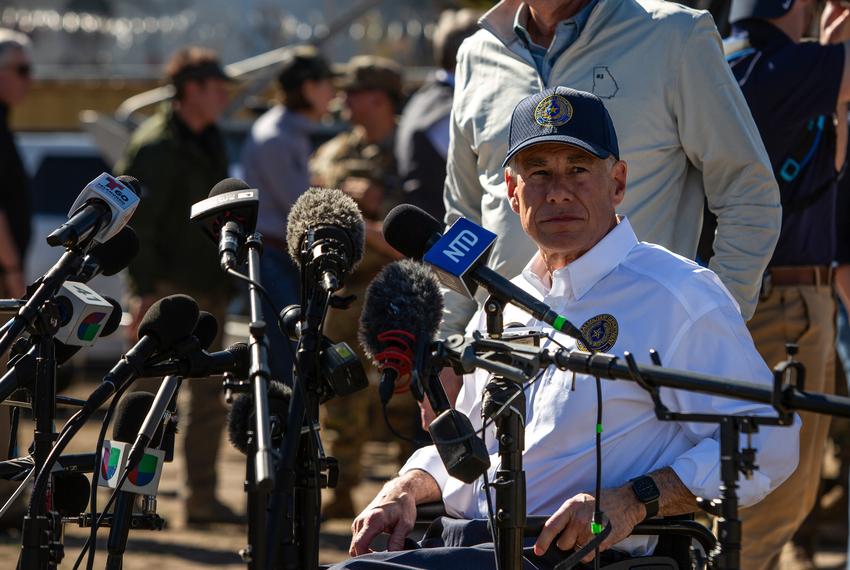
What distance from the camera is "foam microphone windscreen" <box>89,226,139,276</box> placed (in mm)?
3783

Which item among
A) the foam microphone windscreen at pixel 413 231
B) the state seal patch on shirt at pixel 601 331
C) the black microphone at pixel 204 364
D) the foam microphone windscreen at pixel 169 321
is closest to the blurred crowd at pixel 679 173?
the black microphone at pixel 204 364

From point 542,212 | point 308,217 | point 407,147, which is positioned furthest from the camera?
point 407,147

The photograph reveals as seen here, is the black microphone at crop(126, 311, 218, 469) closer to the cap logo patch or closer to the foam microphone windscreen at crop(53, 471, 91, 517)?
the foam microphone windscreen at crop(53, 471, 91, 517)

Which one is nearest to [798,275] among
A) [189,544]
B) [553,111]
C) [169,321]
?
[553,111]

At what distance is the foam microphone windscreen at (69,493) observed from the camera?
365cm

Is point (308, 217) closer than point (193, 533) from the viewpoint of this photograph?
Yes

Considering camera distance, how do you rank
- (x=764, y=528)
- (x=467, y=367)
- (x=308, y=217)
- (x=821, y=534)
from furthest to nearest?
(x=821, y=534) < (x=764, y=528) < (x=308, y=217) < (x=467, y=367)

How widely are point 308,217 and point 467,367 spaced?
0.61 m

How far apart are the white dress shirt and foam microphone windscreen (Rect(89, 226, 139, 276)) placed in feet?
3.41

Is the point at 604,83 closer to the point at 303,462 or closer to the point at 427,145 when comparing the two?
the point at 303,462

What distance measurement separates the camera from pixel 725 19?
6383 mm

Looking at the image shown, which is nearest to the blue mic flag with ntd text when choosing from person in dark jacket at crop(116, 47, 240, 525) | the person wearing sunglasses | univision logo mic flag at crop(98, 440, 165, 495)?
univision logo mic flag at crop(98, 440, 165, 495)

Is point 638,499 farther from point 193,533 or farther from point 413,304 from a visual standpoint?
point 193,533

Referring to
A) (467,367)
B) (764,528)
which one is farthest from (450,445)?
(764,528)
